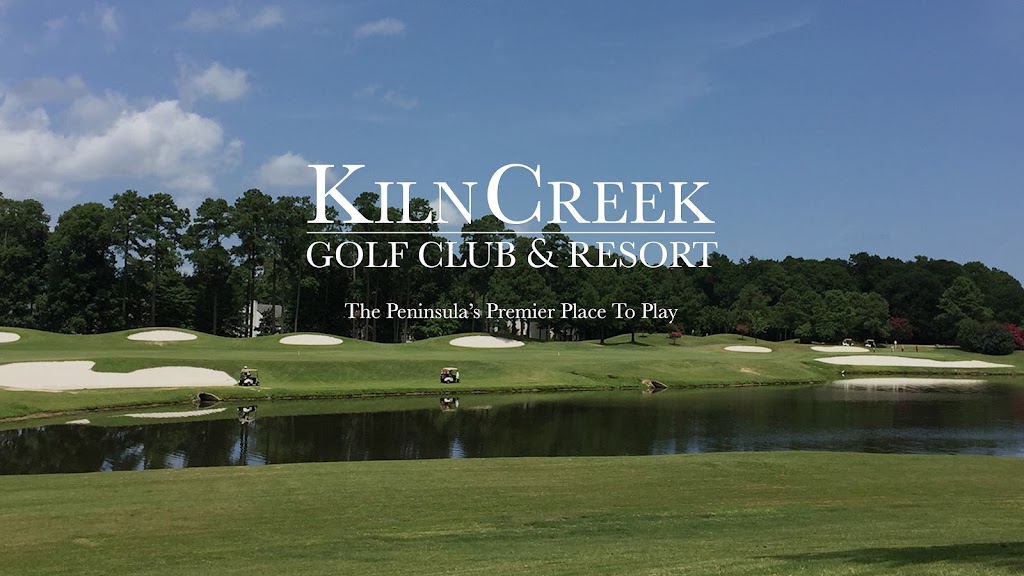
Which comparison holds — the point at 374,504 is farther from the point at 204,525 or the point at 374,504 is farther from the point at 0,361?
the point at 0,361

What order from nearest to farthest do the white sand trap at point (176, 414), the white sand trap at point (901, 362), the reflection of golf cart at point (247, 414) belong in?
the reflection of golf cart at point (247, 414), the white sand trap at point (176, 414), the white sand trap at point (901, 362)

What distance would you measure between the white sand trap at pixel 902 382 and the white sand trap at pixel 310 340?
3641cm

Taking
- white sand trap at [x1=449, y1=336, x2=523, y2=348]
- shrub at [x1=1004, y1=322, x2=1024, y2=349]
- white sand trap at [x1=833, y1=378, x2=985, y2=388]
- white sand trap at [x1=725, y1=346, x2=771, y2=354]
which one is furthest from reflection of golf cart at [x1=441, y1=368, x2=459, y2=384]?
shrub at [x1=1004, y1=322, x2=1024, y2=349]

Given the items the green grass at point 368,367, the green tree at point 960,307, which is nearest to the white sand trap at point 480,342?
the green grass at point 368,367

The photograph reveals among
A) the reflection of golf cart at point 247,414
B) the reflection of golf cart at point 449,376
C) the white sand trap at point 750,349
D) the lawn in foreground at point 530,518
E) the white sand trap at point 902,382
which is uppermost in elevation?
the white sand trap at point 750,349

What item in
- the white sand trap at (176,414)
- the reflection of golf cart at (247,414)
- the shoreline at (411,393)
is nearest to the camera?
the reflection of golf cart at (247,414)

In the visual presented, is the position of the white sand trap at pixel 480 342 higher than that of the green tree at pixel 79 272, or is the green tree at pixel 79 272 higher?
the green tree at pixel 79 272

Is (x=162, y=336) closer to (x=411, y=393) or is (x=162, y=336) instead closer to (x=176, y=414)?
(x=411, y=393)

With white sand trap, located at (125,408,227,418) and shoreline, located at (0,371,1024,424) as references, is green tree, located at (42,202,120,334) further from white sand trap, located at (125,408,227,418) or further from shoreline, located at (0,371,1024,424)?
white sand trap, located at (125,408,227,418)

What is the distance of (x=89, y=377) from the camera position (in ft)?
127

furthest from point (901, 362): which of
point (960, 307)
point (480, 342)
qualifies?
point (960, 307)

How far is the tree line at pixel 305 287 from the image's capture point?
247ft

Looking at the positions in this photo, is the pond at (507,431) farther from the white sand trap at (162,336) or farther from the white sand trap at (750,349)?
the white sand trap at (750,349)

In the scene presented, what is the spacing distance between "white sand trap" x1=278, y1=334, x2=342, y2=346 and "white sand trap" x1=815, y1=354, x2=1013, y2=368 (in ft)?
127
